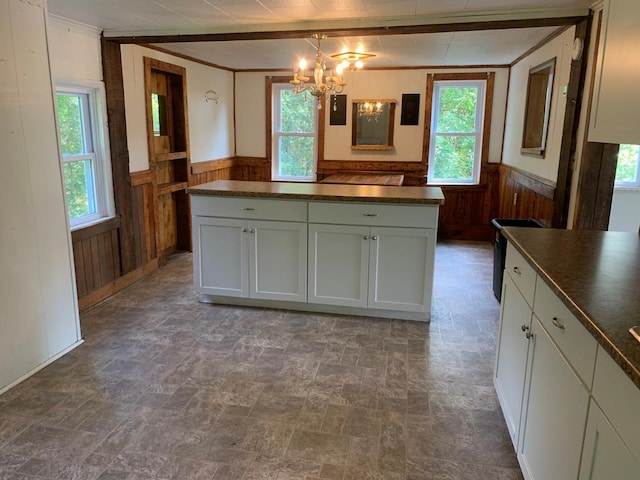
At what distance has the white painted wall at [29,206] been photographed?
247 cm

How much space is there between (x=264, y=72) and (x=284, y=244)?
3.65m

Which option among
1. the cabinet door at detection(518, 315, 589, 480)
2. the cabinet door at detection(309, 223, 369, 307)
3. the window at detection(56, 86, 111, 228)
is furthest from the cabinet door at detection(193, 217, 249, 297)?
the cabinet door at detection(518, 315, 589, 480)

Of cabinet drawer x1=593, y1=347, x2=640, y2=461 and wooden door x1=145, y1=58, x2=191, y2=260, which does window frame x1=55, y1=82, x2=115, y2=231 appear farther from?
cabinet drawer x1=593, y1=347, x2=640, y2=461

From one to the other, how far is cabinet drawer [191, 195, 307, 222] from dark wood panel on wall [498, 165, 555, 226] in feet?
6.57

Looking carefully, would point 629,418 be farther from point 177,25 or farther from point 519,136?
point 519,136

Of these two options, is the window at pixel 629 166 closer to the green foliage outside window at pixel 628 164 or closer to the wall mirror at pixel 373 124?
the green foliage outside window at pixel 628 164

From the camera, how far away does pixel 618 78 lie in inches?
72.7

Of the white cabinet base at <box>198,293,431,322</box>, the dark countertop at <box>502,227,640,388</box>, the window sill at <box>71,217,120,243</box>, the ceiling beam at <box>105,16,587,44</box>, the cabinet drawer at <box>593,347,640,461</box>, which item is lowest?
the white cabinet base at <box>198,293,431,322</box>

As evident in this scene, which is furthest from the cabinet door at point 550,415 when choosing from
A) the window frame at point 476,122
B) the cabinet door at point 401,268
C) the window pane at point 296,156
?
the window pane at point 296,156

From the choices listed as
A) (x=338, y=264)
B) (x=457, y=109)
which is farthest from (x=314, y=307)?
(x=457, y=109)

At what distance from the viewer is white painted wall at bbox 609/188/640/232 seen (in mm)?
5043

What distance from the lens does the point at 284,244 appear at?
3.55m

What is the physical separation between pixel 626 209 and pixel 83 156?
546 cm

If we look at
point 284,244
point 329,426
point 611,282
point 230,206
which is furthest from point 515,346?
point 230,206
